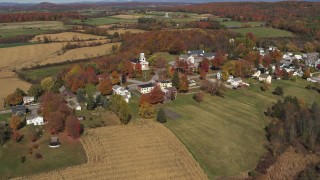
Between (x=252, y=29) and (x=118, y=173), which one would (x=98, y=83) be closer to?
(x=118, y=173)

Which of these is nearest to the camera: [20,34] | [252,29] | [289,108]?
[289,108]

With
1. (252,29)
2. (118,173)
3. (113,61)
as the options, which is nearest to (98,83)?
(113,61)

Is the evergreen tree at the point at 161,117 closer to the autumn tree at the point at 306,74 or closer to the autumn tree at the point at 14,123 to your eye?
the autumn tree at the point at 14,123

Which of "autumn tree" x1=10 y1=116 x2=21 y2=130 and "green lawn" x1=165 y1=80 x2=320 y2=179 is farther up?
"autumn tree" x1=10 y1=116 x2=21 y2=130

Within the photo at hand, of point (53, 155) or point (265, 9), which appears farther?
point (265, 9)

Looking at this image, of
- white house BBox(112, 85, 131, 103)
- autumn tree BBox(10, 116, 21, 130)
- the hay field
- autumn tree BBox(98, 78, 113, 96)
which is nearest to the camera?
autumn tree BBox(10, 116, 21, 130)

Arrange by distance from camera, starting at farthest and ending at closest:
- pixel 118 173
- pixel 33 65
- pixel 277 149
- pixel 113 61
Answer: pixel 33 65 → pixel 113 61 → pixel 277 149 → pixel 118 173

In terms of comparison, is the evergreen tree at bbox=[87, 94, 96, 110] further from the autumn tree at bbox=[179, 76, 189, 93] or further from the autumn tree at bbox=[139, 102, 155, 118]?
the autumn tree at bbox=[179, 76, 189, 93]

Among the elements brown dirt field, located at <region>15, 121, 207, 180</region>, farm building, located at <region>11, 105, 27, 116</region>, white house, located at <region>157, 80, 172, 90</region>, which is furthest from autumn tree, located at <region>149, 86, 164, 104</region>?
farm building, located at <region>11, 105, 27, 116</region>
